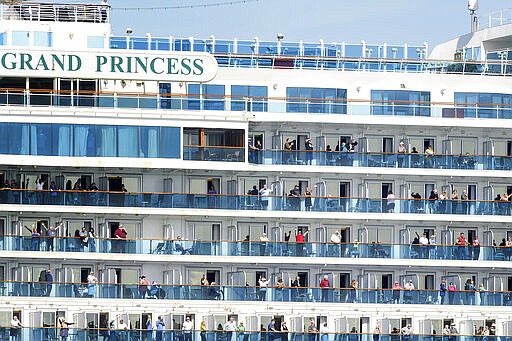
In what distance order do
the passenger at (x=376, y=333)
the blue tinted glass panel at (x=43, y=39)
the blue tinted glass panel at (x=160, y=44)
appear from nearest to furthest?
the passenger at (x=376, y=333), the blue tinted glass panel at (x=43, y=39), the blue tinted glass panel at (x=160, y=44)

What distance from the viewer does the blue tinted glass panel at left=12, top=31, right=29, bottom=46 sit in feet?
196

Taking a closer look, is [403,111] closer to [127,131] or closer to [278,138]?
[278,138]

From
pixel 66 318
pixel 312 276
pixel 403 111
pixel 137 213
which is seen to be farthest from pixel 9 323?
pixel 403 111

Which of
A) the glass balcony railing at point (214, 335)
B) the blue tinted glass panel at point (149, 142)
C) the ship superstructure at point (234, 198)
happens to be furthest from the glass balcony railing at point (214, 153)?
the glass balcony railing at point (214, 335)

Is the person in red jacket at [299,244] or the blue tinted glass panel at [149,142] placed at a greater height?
the blue tinted glass panel at [149,142]

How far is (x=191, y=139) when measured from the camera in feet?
186

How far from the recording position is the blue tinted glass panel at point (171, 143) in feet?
183

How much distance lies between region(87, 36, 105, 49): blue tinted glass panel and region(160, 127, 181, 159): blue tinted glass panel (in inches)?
230

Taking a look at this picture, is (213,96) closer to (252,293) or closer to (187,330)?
(252,293)

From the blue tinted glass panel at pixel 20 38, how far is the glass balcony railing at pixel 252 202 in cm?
657

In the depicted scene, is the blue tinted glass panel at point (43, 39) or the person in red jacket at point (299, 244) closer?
the person in red jacket at point (299, 244)

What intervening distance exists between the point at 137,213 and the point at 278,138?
5740mm

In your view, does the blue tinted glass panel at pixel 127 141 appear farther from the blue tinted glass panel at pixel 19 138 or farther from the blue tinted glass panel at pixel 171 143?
the blue tinted glass panel at pixel 19 138

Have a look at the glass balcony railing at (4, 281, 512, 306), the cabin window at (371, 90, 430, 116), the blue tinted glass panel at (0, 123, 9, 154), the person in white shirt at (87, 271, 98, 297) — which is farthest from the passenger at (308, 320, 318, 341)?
the blue tinted glass panel at (0, 123, 9, 154)
